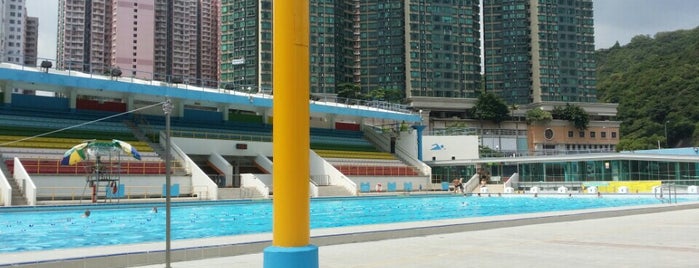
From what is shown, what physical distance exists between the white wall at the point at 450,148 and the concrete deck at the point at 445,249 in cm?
4255

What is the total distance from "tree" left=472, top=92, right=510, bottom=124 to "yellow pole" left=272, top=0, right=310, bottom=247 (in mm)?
102374

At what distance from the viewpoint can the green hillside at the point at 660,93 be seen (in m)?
101

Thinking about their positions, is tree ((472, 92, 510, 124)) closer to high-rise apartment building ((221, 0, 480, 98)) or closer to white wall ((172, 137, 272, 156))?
high-rise apartment building ((221, 0, 480, 98))

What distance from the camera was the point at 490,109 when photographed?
10581 centimetres

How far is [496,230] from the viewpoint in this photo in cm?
1459

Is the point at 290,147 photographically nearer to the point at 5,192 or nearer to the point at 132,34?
the point at 5,192

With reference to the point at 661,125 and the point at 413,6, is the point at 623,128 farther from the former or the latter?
the point at 413,6

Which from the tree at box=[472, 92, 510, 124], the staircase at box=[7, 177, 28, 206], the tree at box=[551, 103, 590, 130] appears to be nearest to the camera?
the staircase at box=[7, 177, 28, 206]

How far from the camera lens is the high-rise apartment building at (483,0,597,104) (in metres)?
116

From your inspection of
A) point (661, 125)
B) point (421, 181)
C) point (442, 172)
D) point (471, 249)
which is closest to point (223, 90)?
point (421, 181)

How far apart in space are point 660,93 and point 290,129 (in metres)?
112

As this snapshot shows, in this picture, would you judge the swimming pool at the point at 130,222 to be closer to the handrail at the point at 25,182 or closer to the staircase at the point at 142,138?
the handrail at the point at 25,182

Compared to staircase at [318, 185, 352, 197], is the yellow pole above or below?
above

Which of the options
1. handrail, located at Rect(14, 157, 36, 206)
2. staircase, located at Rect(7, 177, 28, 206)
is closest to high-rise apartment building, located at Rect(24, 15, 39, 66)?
handrail, located at Rect(14, 157, 36, 206)
